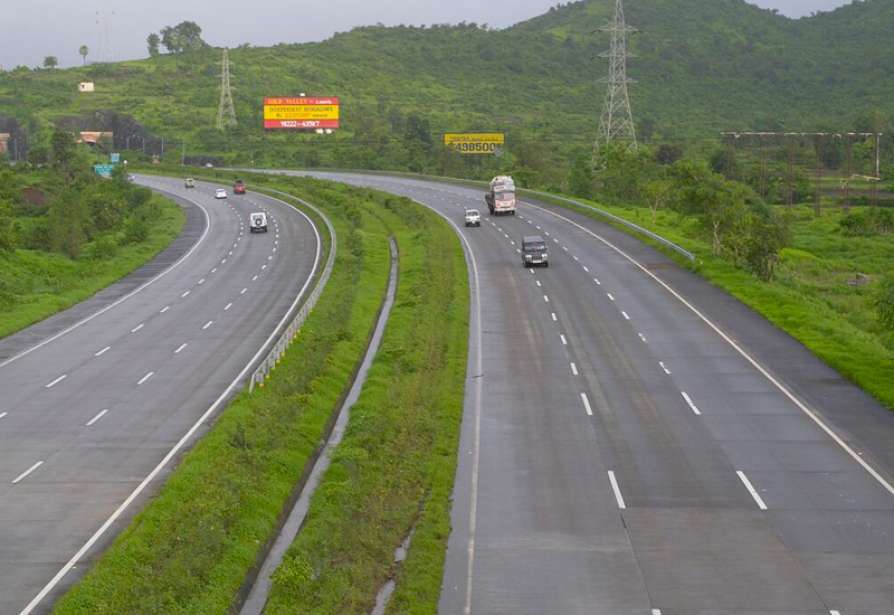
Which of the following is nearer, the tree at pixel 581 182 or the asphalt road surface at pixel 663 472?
the asphalt road surface at pixel 663 472

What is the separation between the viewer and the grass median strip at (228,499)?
22047 mm

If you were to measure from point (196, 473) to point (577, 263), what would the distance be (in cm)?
4387

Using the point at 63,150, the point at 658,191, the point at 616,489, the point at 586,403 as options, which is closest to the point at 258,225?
the point at 658,191

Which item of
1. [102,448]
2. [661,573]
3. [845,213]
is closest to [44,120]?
[845,213]

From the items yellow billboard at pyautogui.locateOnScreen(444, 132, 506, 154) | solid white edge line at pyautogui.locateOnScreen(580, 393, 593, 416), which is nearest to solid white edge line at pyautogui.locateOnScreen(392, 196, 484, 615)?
solid white edge line at pyautogui.locateOnScreen(580, 393, 593, 416)

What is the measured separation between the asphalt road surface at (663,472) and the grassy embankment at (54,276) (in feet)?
73.0

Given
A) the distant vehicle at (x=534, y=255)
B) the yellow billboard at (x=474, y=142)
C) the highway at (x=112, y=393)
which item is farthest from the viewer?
the yellow billboard at (x=474, y=142)

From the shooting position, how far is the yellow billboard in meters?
161

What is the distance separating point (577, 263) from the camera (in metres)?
70.6

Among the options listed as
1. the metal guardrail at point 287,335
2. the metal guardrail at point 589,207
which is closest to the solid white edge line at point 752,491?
the metal guardrail at point 287,335

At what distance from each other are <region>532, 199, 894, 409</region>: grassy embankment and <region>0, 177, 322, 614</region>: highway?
22166mm

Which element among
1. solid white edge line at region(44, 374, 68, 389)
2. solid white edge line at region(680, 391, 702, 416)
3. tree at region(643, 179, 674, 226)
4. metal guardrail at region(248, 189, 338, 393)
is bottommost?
solid white edge line at region(44, 374, 68, 389)

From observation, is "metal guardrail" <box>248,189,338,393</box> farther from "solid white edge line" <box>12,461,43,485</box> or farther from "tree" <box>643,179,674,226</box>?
"tree" <box>643,179,674,226</box>

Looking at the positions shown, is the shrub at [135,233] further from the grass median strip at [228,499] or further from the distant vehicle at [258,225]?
the grass median strip at [228,499]
